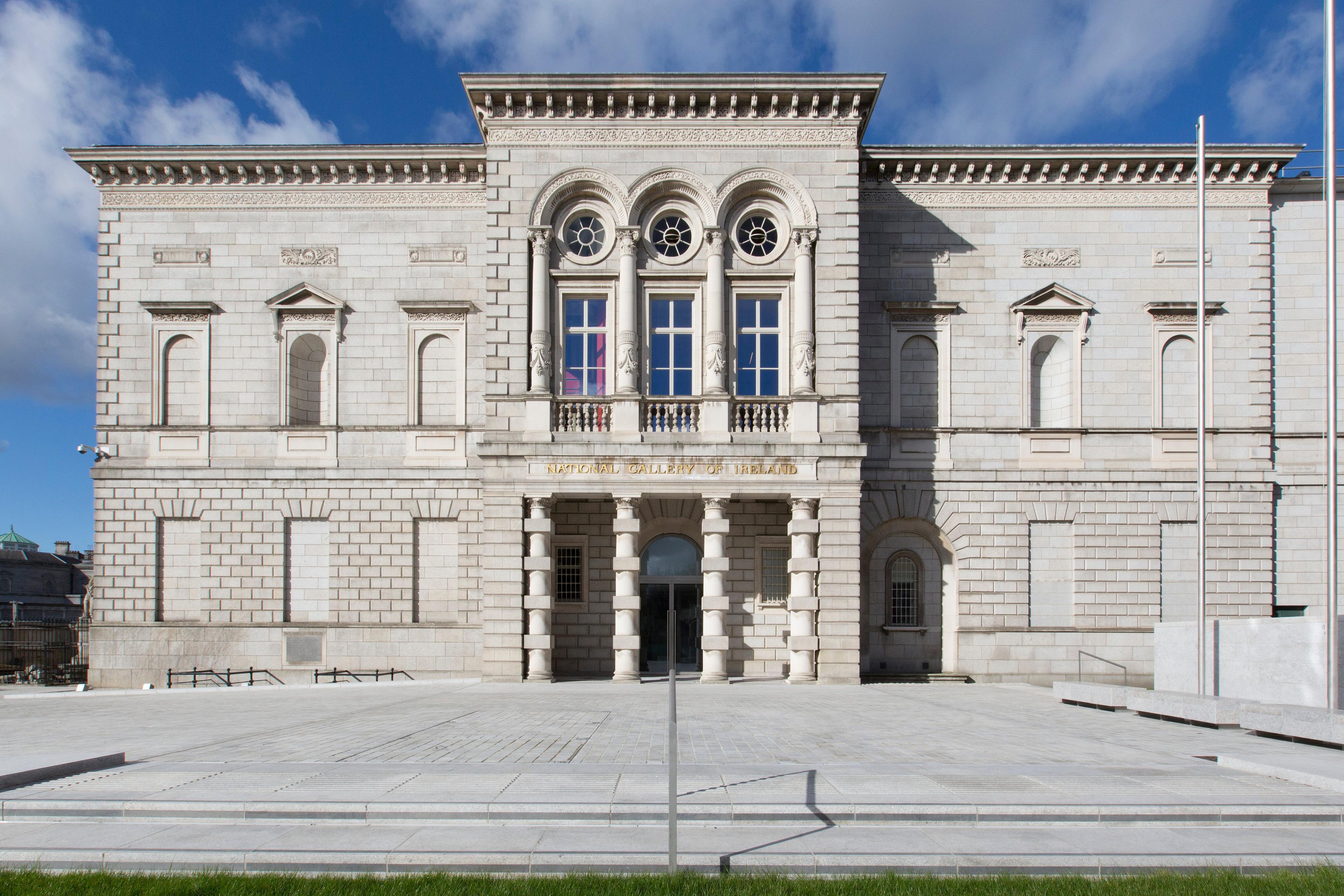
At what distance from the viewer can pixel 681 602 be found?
25422 millimetres

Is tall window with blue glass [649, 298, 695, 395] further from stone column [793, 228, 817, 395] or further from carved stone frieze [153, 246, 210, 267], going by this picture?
carved stone frieze [153, 246, 210, 267]

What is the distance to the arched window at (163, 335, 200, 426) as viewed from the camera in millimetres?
25750

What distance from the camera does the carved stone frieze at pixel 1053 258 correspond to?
25.9m

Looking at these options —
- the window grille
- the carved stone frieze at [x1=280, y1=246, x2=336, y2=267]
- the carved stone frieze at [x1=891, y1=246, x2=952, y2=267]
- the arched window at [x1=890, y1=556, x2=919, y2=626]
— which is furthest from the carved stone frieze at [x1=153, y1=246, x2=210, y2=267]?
the arched window at [x1=890, y1=556, x2=919, y2=626]

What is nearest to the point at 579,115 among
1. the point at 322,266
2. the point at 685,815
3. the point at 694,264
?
the point at 694,264

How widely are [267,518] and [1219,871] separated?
2428cm

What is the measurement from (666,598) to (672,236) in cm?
1023

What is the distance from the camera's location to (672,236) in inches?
950

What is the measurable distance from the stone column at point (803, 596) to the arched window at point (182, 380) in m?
17.9

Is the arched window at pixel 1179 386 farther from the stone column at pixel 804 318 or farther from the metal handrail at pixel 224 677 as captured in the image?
the metal handrail at pixel 224 677

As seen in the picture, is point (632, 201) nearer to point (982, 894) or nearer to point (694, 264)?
point (694, 264)

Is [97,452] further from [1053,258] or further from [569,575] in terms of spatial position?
[1053,258]

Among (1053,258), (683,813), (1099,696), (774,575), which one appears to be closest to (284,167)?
(774,575)

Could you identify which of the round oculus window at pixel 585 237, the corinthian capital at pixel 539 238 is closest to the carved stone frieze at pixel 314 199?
the corinthian capital at pixel 539 238
